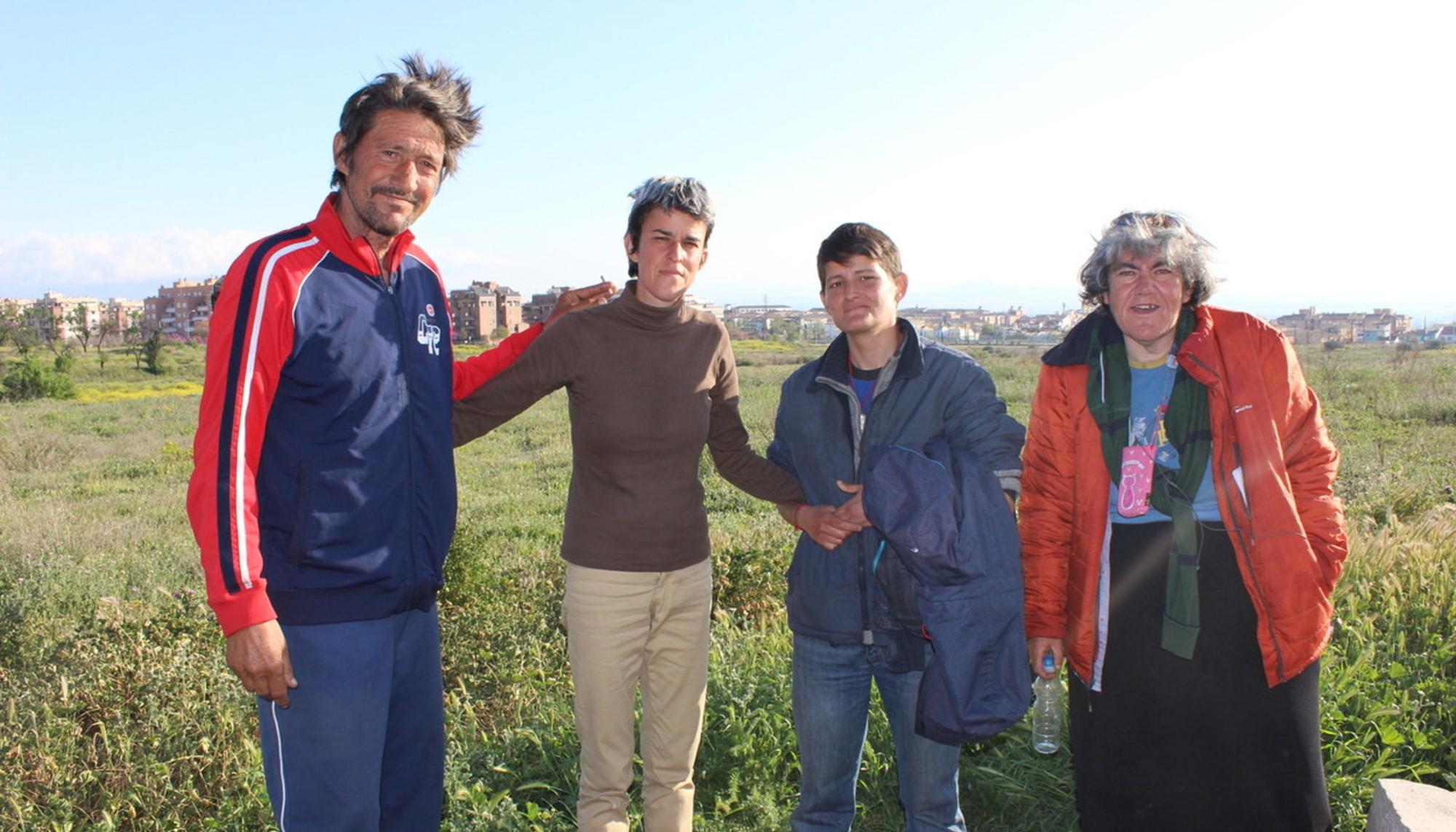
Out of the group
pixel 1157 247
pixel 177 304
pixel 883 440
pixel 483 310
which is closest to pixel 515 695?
pixel 883 440

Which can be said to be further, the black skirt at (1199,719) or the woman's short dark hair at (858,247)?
the woman's short dark hair at (858,247)

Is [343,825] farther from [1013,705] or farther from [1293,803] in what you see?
[1293,803]

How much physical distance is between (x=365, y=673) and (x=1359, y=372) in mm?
31542

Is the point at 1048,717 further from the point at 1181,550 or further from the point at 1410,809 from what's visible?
the point at 1181,550

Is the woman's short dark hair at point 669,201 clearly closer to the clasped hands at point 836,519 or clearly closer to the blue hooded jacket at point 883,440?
the blue hooded jacket at point 883,440

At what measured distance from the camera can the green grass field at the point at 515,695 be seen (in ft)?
11.6

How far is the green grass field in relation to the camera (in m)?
3.53

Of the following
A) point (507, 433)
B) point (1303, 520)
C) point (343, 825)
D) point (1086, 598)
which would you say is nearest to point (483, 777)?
point (343, 825)

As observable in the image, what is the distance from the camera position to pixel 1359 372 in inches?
1067

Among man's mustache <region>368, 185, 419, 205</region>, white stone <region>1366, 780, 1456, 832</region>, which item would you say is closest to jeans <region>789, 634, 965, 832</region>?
white stone <region>1366, 780, 1456, 832</region>

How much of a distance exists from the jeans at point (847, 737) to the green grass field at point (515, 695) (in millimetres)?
574

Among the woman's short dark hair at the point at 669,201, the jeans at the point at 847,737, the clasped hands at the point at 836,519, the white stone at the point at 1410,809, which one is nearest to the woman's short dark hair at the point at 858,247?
the woman's short dark hair at the point at 669,201

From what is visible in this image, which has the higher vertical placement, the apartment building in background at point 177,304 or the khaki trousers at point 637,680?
the apartment building in background at point 177,304

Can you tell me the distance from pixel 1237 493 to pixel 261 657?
8.33ft
